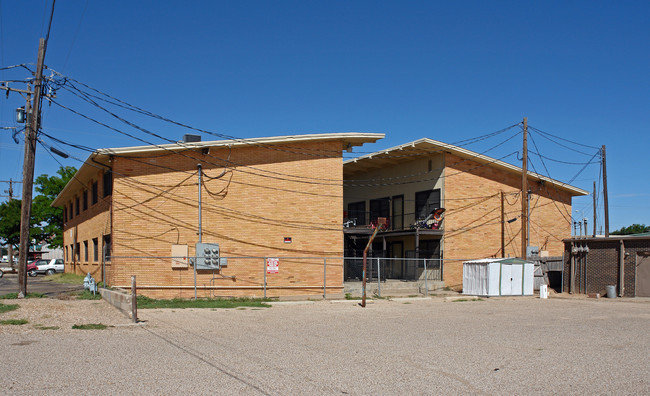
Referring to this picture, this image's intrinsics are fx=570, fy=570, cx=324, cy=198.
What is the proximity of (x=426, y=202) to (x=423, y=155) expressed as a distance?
9.15ft

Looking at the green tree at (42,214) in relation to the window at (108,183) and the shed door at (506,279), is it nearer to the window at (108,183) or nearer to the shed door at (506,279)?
the window at (108,183)

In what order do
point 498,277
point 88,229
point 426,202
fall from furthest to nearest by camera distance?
point 426,202 → point 88,229 → point 498,277

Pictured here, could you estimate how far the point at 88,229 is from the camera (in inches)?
1249

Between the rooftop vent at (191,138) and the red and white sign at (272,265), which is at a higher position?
the rooftop vent at (191,138)

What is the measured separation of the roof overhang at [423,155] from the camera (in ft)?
104

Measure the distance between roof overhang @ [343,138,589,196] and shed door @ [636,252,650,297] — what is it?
8924 mm

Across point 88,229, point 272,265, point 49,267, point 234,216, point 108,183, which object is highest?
point 108,183

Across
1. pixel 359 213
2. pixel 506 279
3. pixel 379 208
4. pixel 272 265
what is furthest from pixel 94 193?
pixel 506 279

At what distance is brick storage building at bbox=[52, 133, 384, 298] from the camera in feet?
79.1

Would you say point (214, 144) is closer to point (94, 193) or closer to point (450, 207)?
point (94, 193)

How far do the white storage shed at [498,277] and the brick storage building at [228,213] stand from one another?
700 centimetres

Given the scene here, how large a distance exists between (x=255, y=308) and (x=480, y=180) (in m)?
18.4

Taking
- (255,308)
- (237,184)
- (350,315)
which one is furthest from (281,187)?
(350,315)

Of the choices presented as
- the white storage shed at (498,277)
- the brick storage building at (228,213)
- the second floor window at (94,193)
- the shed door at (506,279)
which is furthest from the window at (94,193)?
the shed door at (506,279)
